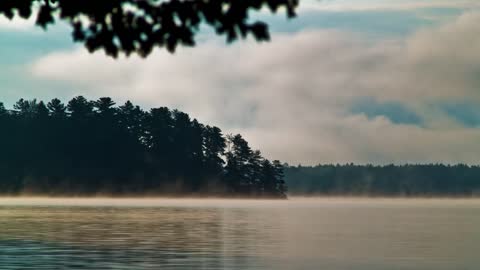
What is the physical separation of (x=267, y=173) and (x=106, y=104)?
37.9 m

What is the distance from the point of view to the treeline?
187 metres

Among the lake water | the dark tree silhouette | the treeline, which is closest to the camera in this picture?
the dark tree silhouette

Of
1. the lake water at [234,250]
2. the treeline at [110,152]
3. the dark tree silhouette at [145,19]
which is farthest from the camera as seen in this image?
the treeline at [110,152]

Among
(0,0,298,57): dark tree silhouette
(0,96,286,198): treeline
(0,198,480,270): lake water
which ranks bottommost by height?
(0,198,480,270): lake water

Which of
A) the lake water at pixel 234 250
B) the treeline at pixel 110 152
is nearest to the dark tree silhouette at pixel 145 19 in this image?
the lake water at pixel 234 250

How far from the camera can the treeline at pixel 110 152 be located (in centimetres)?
18712

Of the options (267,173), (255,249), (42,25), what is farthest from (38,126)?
(42,25)

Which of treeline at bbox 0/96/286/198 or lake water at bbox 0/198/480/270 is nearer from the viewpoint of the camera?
lake water at bbox 0/198/480/270

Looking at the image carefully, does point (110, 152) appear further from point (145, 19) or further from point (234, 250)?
point (145, 19)

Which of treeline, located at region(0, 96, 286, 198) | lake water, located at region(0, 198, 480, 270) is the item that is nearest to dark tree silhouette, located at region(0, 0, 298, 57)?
lake water, located at region(0, 198, 480, 270)

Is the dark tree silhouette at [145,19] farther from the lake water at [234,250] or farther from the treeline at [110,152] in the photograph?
the treeline at [110,152]

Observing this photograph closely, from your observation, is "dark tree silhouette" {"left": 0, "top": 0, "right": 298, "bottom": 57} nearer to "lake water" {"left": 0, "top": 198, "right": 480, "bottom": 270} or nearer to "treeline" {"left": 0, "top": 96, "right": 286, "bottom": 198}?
"lake water" {"left": 0, "top": 198, "right": 480, "bottom": 270}

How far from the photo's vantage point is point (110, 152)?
7461 inches

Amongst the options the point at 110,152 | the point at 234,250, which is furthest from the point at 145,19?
the point at 110,152
